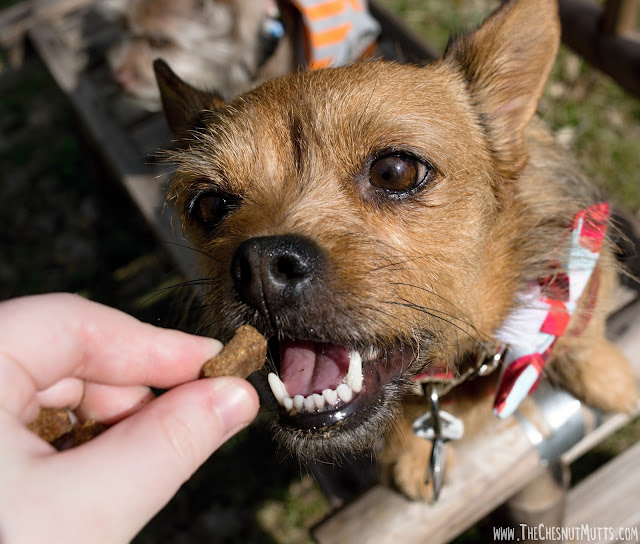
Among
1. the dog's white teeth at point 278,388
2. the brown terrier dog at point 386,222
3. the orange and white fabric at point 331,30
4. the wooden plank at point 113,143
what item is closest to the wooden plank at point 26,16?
the wooden plank at point 113,143

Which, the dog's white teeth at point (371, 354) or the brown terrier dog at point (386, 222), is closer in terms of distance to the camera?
the brown terrier dog at point (386, 222)

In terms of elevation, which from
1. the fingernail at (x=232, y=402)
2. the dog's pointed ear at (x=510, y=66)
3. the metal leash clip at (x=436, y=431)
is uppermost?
the dog's pointed ear at (x=510, y=66)

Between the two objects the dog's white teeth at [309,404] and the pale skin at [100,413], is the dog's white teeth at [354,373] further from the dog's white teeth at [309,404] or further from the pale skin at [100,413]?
the pale skin at [100,413]

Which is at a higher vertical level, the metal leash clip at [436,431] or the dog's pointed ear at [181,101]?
the dog's pointed ear at [181,101]

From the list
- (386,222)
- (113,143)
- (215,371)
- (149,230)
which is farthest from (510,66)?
(149,230)

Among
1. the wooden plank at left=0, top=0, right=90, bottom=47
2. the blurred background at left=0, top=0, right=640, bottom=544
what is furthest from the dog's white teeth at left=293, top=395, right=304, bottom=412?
the wooden plank at left=0, top=0, right=90, bottom=47

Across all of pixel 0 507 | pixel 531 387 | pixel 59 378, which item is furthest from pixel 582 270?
pixel 0 507

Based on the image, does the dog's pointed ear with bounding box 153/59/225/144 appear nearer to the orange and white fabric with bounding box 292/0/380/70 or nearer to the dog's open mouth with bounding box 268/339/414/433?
the dog's open mouth with bounding box 268/339/414/433
